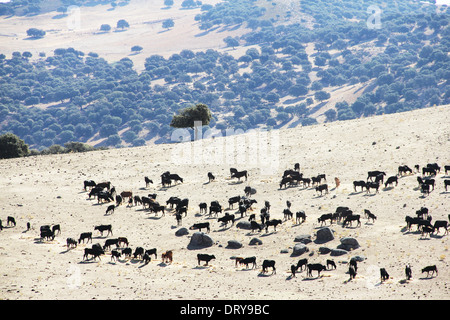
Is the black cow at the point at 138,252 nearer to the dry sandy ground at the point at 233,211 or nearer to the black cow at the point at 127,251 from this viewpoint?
the black cow at the point at 127,251

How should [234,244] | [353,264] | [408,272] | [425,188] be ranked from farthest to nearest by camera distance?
[425,188] → [234,244] → [353,264] → [408,272]

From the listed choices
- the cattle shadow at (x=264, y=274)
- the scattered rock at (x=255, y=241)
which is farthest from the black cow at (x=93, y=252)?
the cattle shadow at (x=264, y=274)

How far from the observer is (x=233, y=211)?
42625mm

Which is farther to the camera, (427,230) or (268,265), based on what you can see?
(427,230)

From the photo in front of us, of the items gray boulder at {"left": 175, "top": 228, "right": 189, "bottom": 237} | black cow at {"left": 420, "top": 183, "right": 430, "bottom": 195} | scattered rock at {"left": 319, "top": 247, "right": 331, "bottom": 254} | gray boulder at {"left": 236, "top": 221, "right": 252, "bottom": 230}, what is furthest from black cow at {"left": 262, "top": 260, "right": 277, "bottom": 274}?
black cow at {"left": 420, "top": 183, "right": 430, "bottom": 195}

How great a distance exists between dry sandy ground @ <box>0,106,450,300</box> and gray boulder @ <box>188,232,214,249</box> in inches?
22.6

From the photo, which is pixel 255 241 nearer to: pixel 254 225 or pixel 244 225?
pixel 254 225

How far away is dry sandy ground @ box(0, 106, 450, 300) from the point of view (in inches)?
1088

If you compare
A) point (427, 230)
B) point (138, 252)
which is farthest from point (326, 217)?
point (138, 252)

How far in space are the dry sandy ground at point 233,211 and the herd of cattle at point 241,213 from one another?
57cm

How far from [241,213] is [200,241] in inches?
246

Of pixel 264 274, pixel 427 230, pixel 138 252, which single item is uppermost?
pixel 427 230

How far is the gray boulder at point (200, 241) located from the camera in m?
35.4

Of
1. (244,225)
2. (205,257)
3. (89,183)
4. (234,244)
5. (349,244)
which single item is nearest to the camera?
(205,257)
